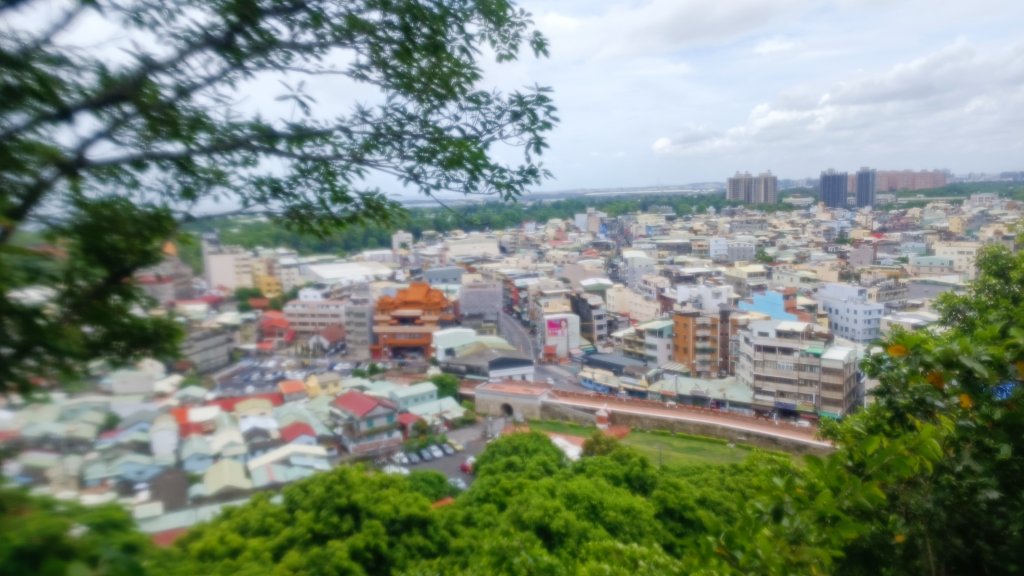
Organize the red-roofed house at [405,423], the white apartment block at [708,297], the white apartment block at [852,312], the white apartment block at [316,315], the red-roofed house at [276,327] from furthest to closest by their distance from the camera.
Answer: the white apartment block at [708,297], the white apartment block at [852,312], the white apartment block at [316,315], the red-roofed house at [405,423], the red-roofed house at [276,327]

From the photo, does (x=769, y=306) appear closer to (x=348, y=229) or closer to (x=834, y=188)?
(x=348, y=229)

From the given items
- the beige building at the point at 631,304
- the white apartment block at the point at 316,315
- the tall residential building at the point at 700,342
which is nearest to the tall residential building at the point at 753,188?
the beige building at the point at 631,304

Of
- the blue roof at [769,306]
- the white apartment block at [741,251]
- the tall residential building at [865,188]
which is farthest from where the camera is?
the tall residential building at [865,188]

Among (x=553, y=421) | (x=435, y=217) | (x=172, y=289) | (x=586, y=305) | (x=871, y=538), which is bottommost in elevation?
(x=553, y=421)

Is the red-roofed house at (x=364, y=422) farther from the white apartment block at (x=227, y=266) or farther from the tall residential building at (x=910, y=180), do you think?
the tall residential building at (x=910, y=180)

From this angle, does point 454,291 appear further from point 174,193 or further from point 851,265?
point 174,193

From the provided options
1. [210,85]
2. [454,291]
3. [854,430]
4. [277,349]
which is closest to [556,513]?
[854,430]

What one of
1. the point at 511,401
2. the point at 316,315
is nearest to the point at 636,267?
the point at 511,401
